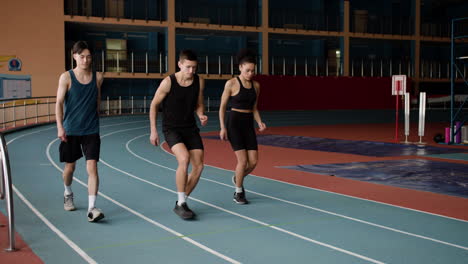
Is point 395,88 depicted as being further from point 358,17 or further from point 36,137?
point 358,17

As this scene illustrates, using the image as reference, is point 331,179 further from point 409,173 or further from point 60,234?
point 60,234

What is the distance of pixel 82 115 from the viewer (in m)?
5.75

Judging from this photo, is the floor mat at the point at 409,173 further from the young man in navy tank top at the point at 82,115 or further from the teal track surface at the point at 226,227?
the young man in navy tank top at the point at 82,115

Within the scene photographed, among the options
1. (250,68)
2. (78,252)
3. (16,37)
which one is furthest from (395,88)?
(16,37)

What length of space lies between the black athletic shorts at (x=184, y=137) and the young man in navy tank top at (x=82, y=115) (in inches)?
29.9

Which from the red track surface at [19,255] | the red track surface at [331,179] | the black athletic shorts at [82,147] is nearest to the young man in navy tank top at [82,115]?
the black athletic shorts at [82,147]

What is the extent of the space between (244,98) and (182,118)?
99cm

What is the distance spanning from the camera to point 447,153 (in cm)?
1220

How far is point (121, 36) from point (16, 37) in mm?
6548

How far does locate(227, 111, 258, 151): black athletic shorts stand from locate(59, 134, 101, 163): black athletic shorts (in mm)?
1658

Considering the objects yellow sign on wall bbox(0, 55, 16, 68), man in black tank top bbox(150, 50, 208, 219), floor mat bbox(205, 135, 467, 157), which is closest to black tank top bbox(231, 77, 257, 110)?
man in black tank top bbox(150, 50, 208, 219)

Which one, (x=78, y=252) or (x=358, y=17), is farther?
(x=358, y=17)

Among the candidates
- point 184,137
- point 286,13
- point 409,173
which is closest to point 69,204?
point 184,137

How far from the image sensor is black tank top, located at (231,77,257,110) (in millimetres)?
6609
